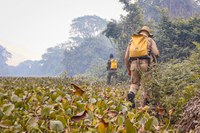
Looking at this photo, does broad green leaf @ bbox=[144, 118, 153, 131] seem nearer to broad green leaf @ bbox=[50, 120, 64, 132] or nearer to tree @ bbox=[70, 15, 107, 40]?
broad green leaf @ bbox=[50, 120, 64, 132]

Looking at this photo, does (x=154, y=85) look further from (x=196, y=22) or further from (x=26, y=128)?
(x=196, y=22)

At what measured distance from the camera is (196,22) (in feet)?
62.5

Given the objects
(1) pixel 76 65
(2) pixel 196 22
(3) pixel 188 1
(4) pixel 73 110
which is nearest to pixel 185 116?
(4) pixel 73 110

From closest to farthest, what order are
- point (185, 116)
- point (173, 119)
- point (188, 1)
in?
point (185, 116), point (173, 119), point (188, 1)

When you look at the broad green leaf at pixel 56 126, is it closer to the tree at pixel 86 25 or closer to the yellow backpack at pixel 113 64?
the yellow backpack at pixel 113 64

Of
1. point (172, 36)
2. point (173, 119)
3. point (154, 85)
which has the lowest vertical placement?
point (173, 119)

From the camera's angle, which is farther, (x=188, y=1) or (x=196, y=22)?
(x=188, y=1)

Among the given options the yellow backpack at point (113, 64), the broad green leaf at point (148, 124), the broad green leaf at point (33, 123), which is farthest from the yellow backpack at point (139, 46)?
the yellow backpack at point (113, 64)

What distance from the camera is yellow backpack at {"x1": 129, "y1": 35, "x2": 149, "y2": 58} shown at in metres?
5.68

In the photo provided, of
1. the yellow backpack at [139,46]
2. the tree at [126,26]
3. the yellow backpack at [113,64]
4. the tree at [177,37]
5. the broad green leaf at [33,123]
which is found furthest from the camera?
the tree at [126,26]

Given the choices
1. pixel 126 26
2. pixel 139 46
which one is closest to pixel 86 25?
pixel 126 26

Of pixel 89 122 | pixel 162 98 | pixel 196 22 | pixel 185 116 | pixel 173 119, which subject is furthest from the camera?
pixel 196 22

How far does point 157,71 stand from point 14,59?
9653 cm

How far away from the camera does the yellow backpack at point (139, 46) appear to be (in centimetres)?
568
